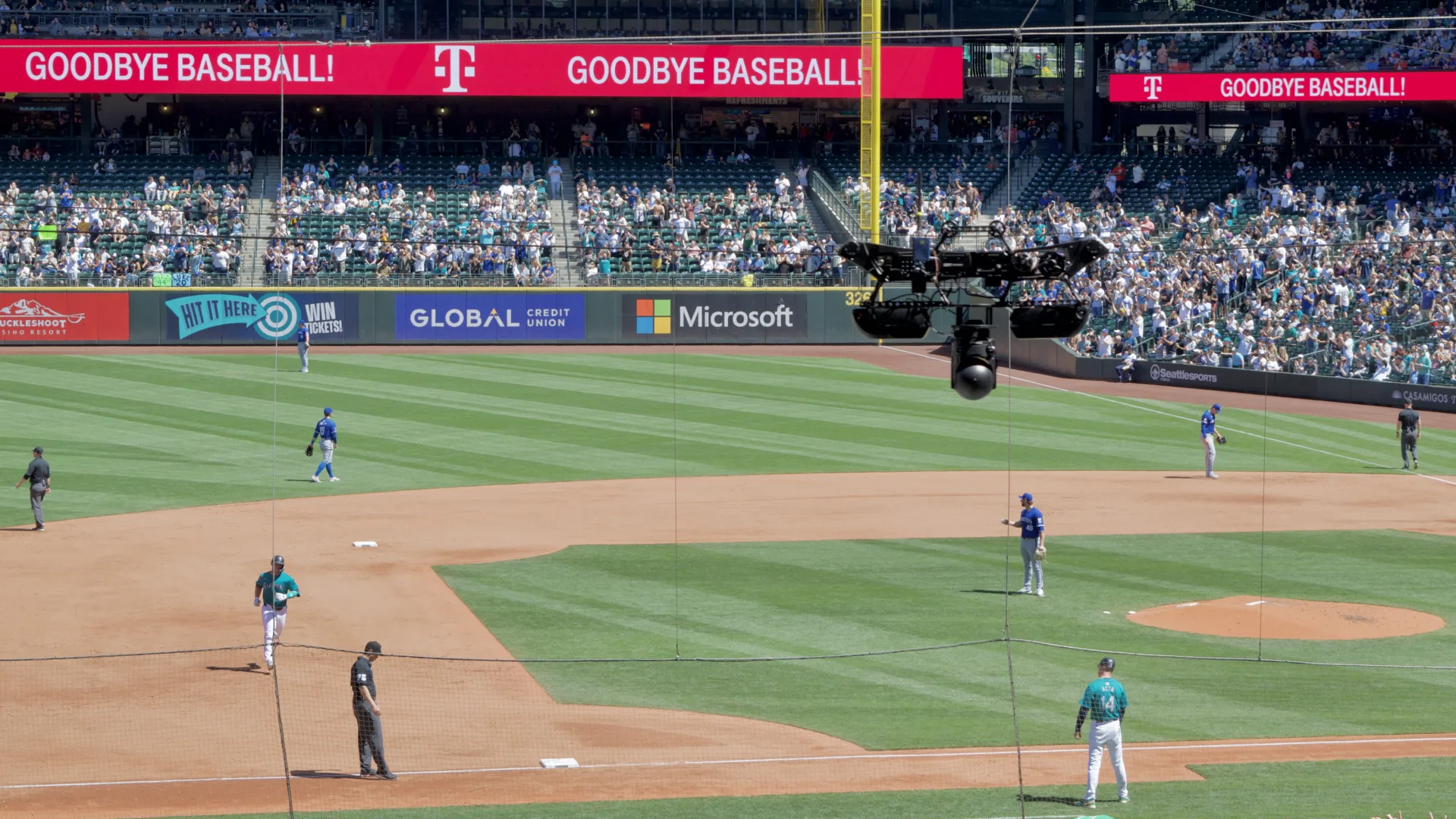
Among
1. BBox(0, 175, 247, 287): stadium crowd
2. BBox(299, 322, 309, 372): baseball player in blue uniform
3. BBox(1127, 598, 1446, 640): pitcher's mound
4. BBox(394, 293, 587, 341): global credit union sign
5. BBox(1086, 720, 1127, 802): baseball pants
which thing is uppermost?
BBox(0, 175, 247, 287): stadium crowd

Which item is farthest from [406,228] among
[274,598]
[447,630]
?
[274,598]

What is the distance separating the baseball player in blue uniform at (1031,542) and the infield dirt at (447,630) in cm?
459

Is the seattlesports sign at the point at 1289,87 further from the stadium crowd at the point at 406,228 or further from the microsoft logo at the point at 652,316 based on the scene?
the stadium crowd at the point at 406,228

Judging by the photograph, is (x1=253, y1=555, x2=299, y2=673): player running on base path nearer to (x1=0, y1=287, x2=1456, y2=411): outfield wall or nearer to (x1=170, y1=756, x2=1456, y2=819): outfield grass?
(x1=170, y1=756, x2=1456, y2=819): outfield grass

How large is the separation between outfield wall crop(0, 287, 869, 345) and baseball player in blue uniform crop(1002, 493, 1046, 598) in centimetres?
2441

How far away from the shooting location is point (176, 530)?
2842 centimetres

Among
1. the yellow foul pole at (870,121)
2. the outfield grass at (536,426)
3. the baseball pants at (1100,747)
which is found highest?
the yellow foul pole at (870,121)

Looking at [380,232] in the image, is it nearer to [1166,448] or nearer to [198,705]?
[1166,448]

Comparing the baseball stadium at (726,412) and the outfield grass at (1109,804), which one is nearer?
the outfield grass at (1109,804)

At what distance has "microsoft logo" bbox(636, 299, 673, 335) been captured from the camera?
173 ft

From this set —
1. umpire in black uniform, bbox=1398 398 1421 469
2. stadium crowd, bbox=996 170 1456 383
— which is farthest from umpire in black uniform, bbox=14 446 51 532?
umpire in black uniform, bbox=1398 398 1421 469

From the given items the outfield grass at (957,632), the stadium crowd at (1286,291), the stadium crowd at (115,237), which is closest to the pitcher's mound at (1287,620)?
the outfield grass at (957,632)

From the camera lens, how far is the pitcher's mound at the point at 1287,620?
74.9 ft

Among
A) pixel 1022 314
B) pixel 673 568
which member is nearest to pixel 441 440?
pixel 673 568
